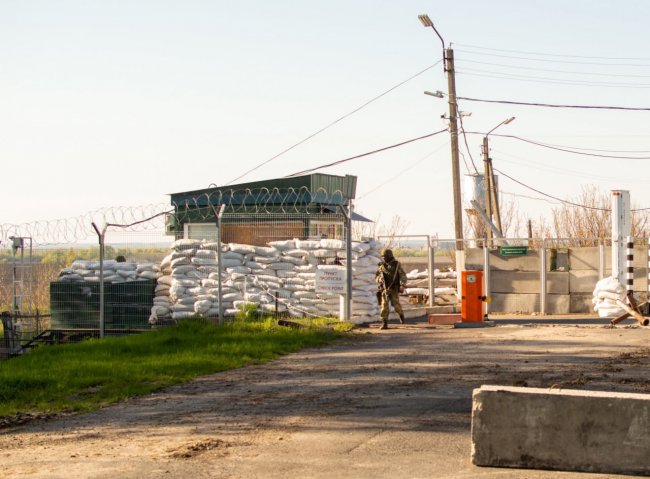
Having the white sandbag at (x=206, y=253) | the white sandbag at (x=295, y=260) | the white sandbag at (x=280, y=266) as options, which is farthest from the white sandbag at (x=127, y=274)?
the white sandbag at (x=295, y=260)

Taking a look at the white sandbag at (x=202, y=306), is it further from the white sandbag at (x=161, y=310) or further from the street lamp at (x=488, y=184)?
the street lamp at (x=488, y=184)

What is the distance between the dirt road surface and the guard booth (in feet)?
14.7

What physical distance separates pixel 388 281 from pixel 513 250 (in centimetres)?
601

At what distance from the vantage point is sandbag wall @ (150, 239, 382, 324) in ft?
65.0

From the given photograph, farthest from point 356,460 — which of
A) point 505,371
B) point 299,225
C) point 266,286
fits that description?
point 299,225

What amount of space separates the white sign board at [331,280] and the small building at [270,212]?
1089 mm

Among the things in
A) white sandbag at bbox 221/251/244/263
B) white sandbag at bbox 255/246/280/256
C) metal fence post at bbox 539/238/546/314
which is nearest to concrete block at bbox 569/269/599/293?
metal fence post at bbox 539/238/546/314

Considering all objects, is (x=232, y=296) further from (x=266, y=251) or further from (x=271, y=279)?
(x=266, y=251)

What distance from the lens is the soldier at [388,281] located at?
1928cm

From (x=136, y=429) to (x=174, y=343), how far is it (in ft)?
23.6

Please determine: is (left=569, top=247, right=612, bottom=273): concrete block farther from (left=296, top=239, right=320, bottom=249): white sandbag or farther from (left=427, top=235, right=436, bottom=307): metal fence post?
(left=296, top=239, right=320, bottom=249): white sandbag

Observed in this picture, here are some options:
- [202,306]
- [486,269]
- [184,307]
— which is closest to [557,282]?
[486,269]

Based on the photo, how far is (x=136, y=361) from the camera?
14703 mm

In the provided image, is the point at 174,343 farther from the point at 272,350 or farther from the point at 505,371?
the point at 505,371
